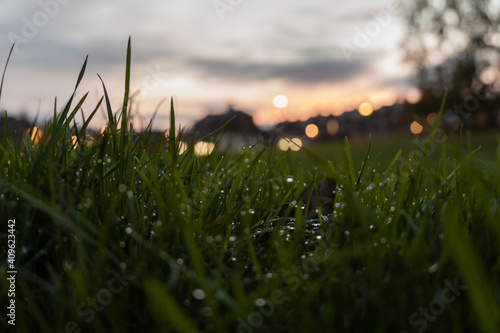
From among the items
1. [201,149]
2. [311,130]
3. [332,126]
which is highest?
[332,126]

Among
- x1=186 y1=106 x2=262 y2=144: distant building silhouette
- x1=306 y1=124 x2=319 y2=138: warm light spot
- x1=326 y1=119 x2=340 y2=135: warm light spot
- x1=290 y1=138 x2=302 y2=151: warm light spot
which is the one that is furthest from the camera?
x1=306 y1=124 x2=319 y2=138: warm light spot

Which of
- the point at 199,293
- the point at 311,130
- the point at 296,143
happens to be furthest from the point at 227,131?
the point at 311,130

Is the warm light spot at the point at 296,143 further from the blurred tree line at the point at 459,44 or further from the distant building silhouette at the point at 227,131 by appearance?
the blurred tree line at the point at 459,44

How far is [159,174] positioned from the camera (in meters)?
1.90

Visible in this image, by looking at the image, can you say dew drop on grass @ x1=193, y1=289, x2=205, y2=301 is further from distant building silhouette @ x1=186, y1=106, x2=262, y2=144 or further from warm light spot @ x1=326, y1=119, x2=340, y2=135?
warm light spot @ x1=326, y1=119, x2=340, y2=135

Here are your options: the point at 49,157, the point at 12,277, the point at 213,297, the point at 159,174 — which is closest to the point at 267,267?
the point at 213,297

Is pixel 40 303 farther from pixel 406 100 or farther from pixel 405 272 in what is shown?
pixel 406 100

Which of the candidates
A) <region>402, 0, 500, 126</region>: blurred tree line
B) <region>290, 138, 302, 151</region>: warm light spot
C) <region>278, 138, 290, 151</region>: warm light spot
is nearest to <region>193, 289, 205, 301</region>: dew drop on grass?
<region>290, 138, 302, 151</region>: warm light spot

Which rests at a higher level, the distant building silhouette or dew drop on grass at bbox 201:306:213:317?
the distant building silhouette

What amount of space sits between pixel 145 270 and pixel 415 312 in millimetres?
736

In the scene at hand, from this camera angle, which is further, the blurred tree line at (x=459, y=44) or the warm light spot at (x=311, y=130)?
the warm light spot at (x=311, y=130)

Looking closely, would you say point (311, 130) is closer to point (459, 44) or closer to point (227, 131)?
point (459, 44)

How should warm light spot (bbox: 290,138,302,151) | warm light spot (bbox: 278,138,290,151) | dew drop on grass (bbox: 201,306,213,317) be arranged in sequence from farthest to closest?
warm light spot (bbox: 278,138,290,151) < warm light spot (bbox: 290,138,302,151) < dew drop on grass (bbox: 201,306,213,317)

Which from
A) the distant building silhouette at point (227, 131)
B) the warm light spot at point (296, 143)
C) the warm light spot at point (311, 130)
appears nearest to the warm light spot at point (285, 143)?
the warm light spot at point (296, 143)
